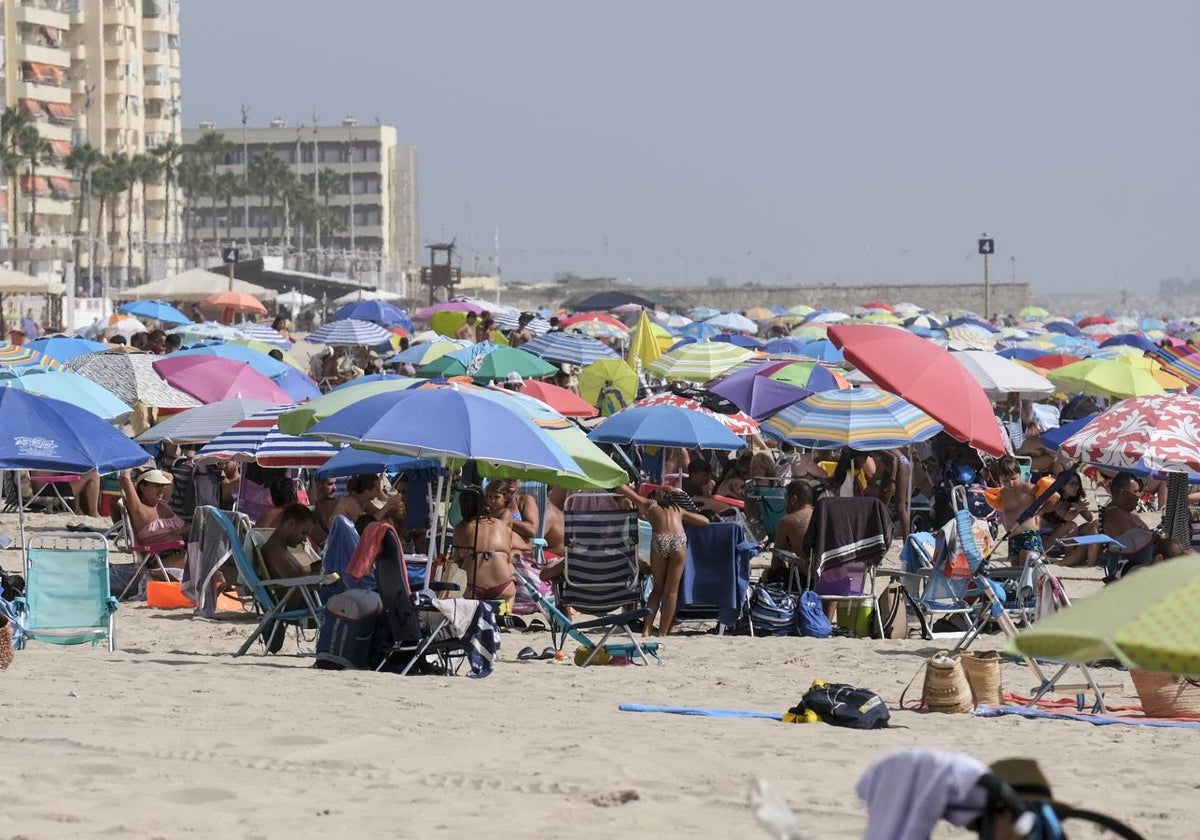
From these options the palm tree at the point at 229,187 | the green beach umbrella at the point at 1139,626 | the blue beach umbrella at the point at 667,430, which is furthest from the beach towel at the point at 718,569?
the palm tree at the point at 229,187

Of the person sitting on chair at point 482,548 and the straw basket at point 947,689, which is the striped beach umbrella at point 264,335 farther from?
the straw basket at point 947,689

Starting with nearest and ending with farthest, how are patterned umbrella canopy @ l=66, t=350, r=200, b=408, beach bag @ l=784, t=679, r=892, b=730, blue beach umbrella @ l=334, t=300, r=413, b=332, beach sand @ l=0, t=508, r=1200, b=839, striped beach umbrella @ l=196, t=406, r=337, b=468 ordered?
beach sand @ l=0, t=508, r=1200, b=839 → beach bag @ l=784, t=679, r=892, b=730 → striped beach umbrella @ l=196, t=406, r=337, b=468 → patterned umbrella canopy @ l=66, t=350, r=200, b=408 → blue beach umbrella @ l=334, t=300, r=413, b=332

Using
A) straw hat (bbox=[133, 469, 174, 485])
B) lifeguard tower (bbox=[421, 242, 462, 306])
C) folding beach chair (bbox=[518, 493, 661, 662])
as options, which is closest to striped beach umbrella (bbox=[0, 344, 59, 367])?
straw hat (bbox=[133, 469, 174, 485])

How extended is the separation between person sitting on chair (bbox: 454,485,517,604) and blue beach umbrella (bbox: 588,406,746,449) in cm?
262

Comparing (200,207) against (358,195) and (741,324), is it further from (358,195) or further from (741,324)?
(741,324)

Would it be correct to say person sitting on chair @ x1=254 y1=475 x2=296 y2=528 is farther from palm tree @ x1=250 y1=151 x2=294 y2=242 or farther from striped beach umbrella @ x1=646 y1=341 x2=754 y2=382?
palm tree @ x1=250 y1=151 x2=294 y2=242

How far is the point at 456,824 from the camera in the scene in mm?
5602

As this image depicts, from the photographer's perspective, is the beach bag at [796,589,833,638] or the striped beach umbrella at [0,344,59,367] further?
the striped beach umbrella at [0,344,59,367]

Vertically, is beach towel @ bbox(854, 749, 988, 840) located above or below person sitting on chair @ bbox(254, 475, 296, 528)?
above

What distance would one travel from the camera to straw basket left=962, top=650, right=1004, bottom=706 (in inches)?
336

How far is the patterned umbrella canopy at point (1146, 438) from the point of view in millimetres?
10344

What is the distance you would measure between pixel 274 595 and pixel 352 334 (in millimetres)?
15503

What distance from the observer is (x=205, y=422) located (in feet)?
41.8

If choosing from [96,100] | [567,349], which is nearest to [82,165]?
[96,100]
